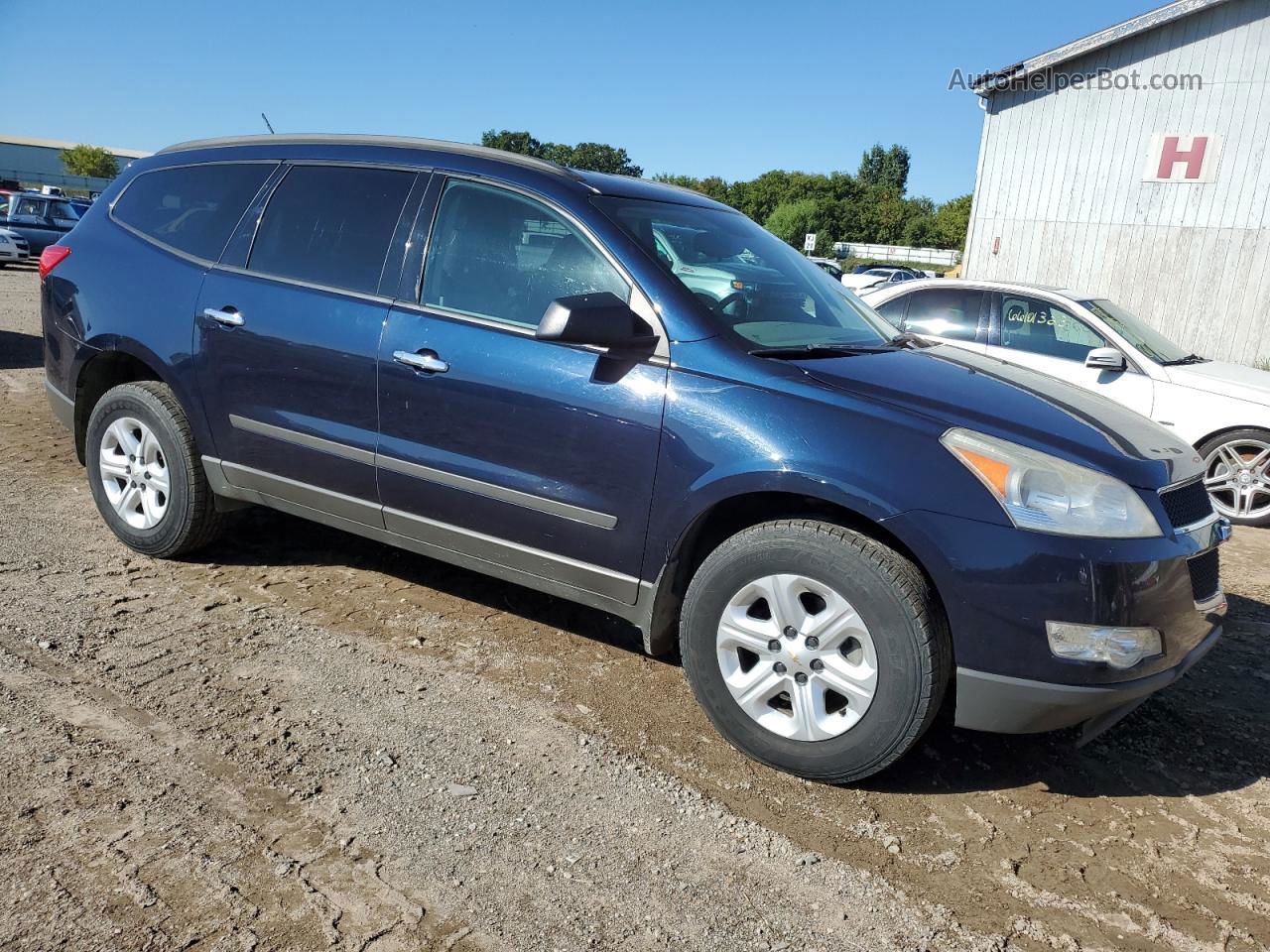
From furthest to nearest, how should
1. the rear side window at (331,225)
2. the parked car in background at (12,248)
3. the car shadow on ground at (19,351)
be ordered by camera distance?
the parked car in background at (12,248), the car shadow on ground at (19,351), the rear side window at (331,225)

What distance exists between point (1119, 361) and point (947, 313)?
1.42 m

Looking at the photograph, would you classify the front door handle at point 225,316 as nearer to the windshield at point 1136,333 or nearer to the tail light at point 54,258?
the tail light at point 54,258

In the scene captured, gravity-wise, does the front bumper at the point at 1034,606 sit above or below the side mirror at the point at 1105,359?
below

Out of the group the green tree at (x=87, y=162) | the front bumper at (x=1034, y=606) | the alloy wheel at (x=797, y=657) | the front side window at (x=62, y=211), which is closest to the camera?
the front bumper at (x=1034, y=606)

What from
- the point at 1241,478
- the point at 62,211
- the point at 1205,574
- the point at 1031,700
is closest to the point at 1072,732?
the point at 1205,574

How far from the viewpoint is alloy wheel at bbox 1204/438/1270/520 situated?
6977 millimetres

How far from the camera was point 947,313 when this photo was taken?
798cm

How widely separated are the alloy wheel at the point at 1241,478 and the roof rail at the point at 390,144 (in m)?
5.48

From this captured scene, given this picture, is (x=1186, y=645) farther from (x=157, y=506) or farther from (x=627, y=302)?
(x=157, y=506)

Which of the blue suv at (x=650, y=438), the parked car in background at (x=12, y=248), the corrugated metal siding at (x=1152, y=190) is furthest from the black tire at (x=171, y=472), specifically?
the parked car in background at (x=12, y=248)

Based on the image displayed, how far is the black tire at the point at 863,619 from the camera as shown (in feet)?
9.26

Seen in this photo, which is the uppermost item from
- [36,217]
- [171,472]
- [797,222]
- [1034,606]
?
[797,222]

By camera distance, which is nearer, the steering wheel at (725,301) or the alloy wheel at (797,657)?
the alloy wheel at (797,657)

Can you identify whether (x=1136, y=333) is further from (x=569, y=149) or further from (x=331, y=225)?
(x=569, y=149)
